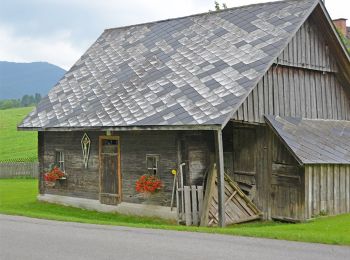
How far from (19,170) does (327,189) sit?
27.6m

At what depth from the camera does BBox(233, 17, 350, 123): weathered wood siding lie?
20.3m

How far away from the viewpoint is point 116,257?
1137 centimetres

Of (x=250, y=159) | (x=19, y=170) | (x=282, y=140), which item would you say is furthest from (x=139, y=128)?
(x=19, y=170)

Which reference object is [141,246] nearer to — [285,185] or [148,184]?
[148,184]

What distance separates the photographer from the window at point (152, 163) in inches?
826

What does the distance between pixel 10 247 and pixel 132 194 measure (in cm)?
932

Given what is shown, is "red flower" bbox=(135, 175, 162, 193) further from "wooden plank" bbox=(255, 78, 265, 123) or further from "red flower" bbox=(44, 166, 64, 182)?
"red flower" bbox=(44, 166, 64, 182)

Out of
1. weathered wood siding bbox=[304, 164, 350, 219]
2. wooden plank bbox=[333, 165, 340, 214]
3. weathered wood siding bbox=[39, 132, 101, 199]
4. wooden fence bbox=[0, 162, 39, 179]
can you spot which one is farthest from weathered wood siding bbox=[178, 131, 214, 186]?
wooden fence bbox=[0, 162, 39, 179]

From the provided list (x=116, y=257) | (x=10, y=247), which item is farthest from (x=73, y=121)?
(x=116, y=257)

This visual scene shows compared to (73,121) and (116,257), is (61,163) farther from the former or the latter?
(116,257)

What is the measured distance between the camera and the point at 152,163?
69.7ft

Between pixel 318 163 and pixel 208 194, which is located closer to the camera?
pixel 318 163

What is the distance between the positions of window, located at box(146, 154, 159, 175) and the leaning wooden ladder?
2.07 metres

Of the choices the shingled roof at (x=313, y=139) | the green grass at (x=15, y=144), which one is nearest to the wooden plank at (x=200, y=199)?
the shingled roof at (x=313, y=139)
